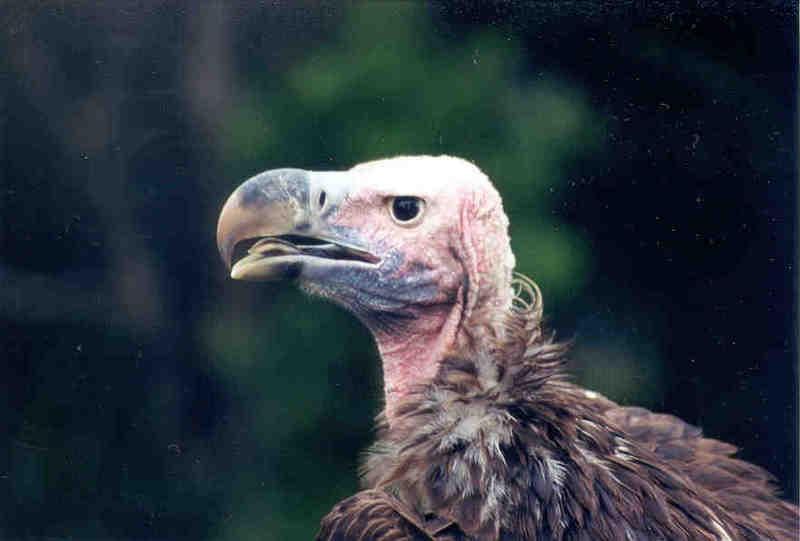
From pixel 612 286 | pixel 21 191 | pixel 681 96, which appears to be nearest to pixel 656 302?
pixel 612 286

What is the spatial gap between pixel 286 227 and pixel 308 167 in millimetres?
529

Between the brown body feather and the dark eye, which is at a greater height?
the dark eye

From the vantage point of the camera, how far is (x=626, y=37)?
254 cm

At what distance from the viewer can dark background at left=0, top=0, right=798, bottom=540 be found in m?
2.56

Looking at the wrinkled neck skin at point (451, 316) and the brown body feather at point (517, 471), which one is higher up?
the wrinkled neck skin at point (451, 316)

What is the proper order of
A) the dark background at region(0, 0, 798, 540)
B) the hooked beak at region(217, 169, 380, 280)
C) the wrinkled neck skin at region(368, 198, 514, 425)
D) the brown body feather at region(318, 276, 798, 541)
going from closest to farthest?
the brown body feather at region(318, 276, 798, 541)
the hooked beak at region(217, 169, 380, 280)
the wrinkled neck skin at region(368, 198, 514, 425)
the dark background at region(0, 0, 798, 540)

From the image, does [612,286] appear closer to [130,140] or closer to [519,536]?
[519,536]

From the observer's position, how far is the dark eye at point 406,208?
2.21 m

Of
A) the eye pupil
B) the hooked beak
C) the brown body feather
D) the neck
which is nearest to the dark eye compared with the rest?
the eye pupil

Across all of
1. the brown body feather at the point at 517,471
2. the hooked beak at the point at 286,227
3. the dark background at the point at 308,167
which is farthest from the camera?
the dark background at the point at 308,167

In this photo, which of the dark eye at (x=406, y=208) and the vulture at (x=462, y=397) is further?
the dark eye at (x=406, y=208)

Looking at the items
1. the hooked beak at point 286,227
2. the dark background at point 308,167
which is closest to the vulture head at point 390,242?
the hooked beak at point 286,227

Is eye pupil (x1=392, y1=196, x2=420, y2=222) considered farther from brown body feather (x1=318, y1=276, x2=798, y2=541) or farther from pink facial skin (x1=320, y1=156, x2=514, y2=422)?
brown body feather (x1=318, y1=276, x2=798, y2=541)

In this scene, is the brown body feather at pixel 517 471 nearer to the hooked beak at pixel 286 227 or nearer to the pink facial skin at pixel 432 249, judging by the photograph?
the pink facial skin at pixel 432 249
